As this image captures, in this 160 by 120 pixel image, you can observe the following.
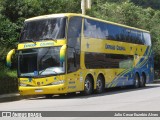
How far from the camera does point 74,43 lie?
1953cm

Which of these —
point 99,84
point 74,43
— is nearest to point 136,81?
point 99,84

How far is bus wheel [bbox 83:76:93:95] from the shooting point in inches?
815

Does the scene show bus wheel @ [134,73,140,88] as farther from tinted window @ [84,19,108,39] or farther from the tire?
tinted window @ [84,19,108,39]

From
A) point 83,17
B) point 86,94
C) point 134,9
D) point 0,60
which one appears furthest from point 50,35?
point 134,9

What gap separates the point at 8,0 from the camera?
90.4ft

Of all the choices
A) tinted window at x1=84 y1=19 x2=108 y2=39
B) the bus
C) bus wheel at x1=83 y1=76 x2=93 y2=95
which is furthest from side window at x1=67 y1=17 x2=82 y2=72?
bus wheel at x1=83 y1=76 x2=93 y2=95

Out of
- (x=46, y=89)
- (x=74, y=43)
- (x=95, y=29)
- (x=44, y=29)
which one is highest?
(x=95, y=29)

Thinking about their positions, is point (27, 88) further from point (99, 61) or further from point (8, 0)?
point (8, 0)

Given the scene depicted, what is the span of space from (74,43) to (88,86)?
8.75ft

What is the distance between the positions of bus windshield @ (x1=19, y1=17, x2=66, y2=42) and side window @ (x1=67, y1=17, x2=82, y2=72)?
428 mm

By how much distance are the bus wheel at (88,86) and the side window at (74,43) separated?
4.40 ft

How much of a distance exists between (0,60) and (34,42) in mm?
6511

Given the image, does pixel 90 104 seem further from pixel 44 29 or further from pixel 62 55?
pixel 44 29

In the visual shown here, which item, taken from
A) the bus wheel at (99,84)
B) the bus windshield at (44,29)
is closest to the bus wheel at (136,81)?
the bus wheel at (99,84)
